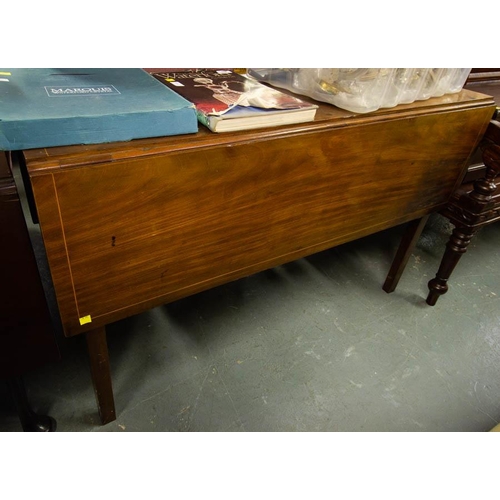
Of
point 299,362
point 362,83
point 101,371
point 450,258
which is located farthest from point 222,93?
point 450,258

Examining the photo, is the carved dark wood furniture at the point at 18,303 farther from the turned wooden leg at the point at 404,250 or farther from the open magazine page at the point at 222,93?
the turned wooden leg at the point at 404,250

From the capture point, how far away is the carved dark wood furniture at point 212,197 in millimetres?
625

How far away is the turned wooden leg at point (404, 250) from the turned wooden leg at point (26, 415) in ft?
4.40

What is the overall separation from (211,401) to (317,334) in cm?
48

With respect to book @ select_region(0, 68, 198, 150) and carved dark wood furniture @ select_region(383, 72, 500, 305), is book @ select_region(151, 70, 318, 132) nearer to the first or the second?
book @ select_region(0, 68, 198, 150)

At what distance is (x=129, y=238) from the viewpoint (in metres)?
0.71

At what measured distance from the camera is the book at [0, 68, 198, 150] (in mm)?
574

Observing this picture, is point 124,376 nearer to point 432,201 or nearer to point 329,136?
point 329,136

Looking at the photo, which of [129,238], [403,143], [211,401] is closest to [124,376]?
[211,401]

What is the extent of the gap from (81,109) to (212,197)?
28 cm

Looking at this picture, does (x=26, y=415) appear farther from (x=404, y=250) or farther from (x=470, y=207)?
(x=470, y=207)

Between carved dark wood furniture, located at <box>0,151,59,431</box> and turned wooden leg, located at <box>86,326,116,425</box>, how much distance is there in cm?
8

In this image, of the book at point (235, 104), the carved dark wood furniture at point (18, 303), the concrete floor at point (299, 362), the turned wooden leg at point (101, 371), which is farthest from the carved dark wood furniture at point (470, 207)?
the carved dark wood furniture at point (18, 303)

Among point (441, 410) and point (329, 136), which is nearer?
point (329, 136)
